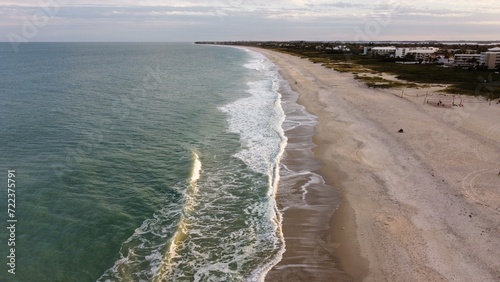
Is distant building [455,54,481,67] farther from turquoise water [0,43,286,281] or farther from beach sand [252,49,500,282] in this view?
turquoise water [0,43,286,281]

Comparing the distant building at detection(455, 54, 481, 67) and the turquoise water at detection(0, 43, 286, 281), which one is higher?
the distant building at detection(455, 54, 481, 67)

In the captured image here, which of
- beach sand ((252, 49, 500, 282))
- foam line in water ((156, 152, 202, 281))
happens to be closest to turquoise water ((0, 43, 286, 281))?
foam line in water ((156, 152, 202, 281))

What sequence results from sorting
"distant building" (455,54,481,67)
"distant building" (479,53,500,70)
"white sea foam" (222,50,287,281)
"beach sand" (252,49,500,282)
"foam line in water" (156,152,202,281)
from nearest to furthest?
1. "beach sand" (252,49,500,282)
2. "foam line in water" (156,152,202,281)
3. "white sea foam" (222,50,287,281)
4. "distant building" (479,53,500,70)
5. "distant building" (455,54,481,67)

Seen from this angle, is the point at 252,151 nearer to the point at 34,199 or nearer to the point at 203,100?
the point at 34,199

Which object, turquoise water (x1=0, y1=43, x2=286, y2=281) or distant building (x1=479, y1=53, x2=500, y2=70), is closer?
turquoise water (x1=0, y1=43, x2=286, y2=281)

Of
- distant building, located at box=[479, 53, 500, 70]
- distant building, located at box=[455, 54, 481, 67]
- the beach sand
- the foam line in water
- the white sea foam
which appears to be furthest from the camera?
distant building, located at box=[455, 54, 481, 67]

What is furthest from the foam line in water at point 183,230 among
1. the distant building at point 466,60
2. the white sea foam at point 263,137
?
the distant building at point 466,60

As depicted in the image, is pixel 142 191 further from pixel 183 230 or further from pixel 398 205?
pixel 398 205
